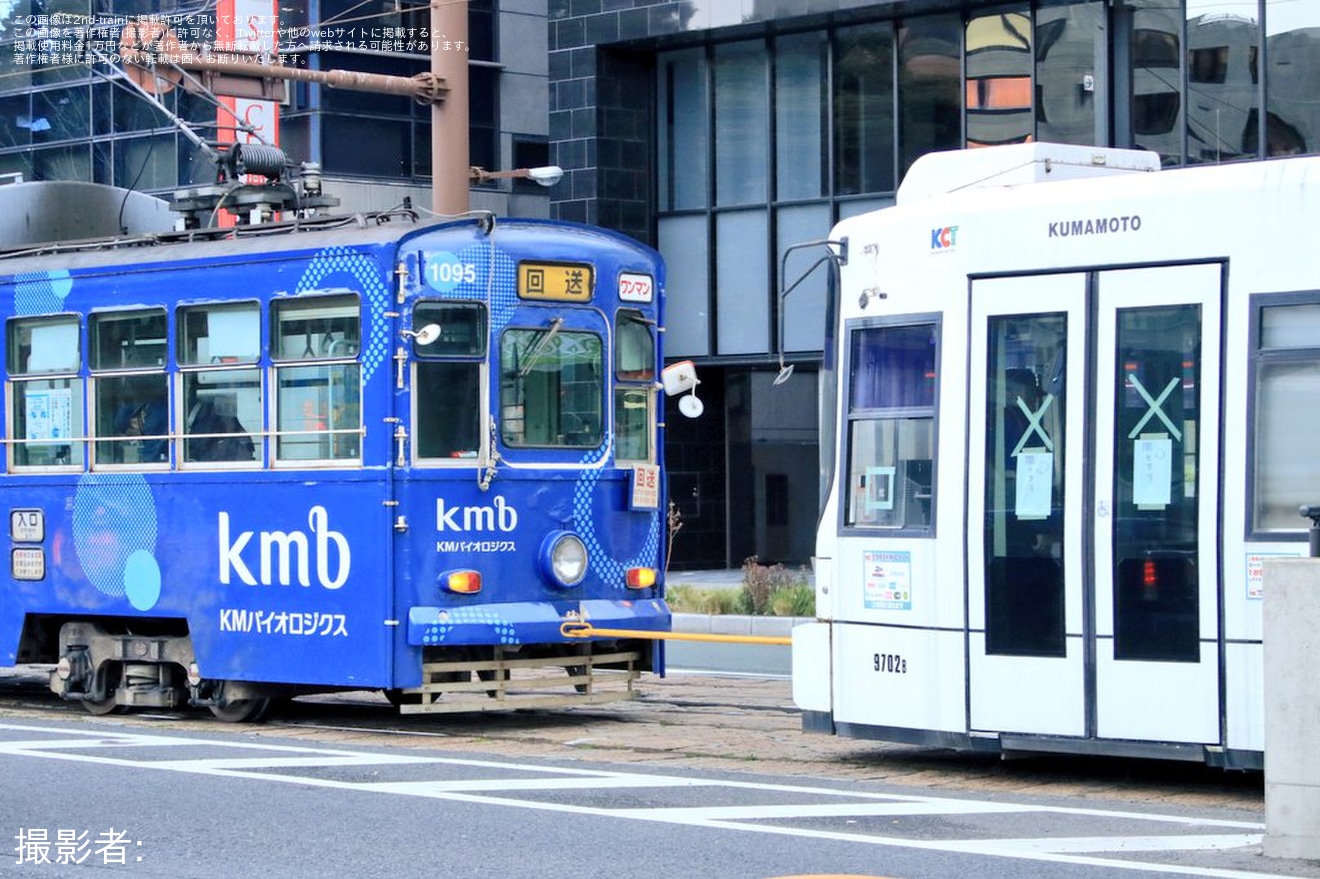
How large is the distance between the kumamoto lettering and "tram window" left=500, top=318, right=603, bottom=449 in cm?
397

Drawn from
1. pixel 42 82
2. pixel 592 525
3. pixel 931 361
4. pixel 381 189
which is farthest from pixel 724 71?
pixel 931 361

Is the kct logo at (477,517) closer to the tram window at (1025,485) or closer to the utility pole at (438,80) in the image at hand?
the tram window at (1025,485)

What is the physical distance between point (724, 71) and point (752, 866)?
22.7 metres

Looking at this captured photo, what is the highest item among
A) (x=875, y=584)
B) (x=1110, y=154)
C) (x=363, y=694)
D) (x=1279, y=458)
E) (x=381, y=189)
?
(x=381, y=189)

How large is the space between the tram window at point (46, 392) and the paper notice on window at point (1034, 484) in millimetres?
6956

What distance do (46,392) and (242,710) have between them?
276 cm

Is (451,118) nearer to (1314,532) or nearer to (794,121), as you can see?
(794,121)

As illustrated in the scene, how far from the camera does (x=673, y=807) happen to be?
9.73 m

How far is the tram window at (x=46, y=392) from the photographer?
14492 millimetres

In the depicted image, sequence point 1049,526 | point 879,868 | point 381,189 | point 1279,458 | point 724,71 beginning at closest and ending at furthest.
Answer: point 879,868 → point 1279,458 → point 1049,526 → point 724,71 → point 381,189

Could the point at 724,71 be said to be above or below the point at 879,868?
above

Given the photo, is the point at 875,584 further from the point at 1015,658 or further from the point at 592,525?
the point at 592,525

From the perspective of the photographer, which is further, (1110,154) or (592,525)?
(592,525)

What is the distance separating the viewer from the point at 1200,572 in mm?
9891
